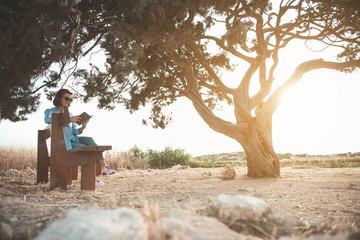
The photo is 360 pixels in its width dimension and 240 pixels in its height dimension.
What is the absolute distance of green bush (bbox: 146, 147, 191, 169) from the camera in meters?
11.9

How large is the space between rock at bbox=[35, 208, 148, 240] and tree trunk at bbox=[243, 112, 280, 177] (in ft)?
17.0

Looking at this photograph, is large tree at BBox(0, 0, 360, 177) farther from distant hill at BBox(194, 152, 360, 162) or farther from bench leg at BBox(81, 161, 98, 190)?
distant hill at BBox(194, 152, 360, 162)

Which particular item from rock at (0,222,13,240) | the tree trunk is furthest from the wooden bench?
the tree trunk

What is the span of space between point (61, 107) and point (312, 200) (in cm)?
458

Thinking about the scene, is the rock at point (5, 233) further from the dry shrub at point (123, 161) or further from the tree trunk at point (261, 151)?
the dry shrub at point (123, 161)

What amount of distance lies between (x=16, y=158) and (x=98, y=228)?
366 inches

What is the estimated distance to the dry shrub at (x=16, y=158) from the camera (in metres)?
8.81

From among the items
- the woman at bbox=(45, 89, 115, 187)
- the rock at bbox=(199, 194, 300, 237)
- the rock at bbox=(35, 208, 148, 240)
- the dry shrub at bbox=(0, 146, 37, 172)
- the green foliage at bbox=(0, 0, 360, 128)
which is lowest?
the rock at bbox=(199, 194, 300, 237)

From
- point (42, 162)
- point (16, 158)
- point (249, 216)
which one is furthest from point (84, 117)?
point (16, 158)

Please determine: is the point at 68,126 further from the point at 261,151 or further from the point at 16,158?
the point at 16,158

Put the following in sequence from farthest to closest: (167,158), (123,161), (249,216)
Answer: (167,158), (123,161), (249,216)

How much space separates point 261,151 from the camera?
251 inches

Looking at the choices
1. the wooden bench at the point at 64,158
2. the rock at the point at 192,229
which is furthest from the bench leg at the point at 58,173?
the rock at the point at 192,229

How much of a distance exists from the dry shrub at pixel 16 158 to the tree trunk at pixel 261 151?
23.6ft
